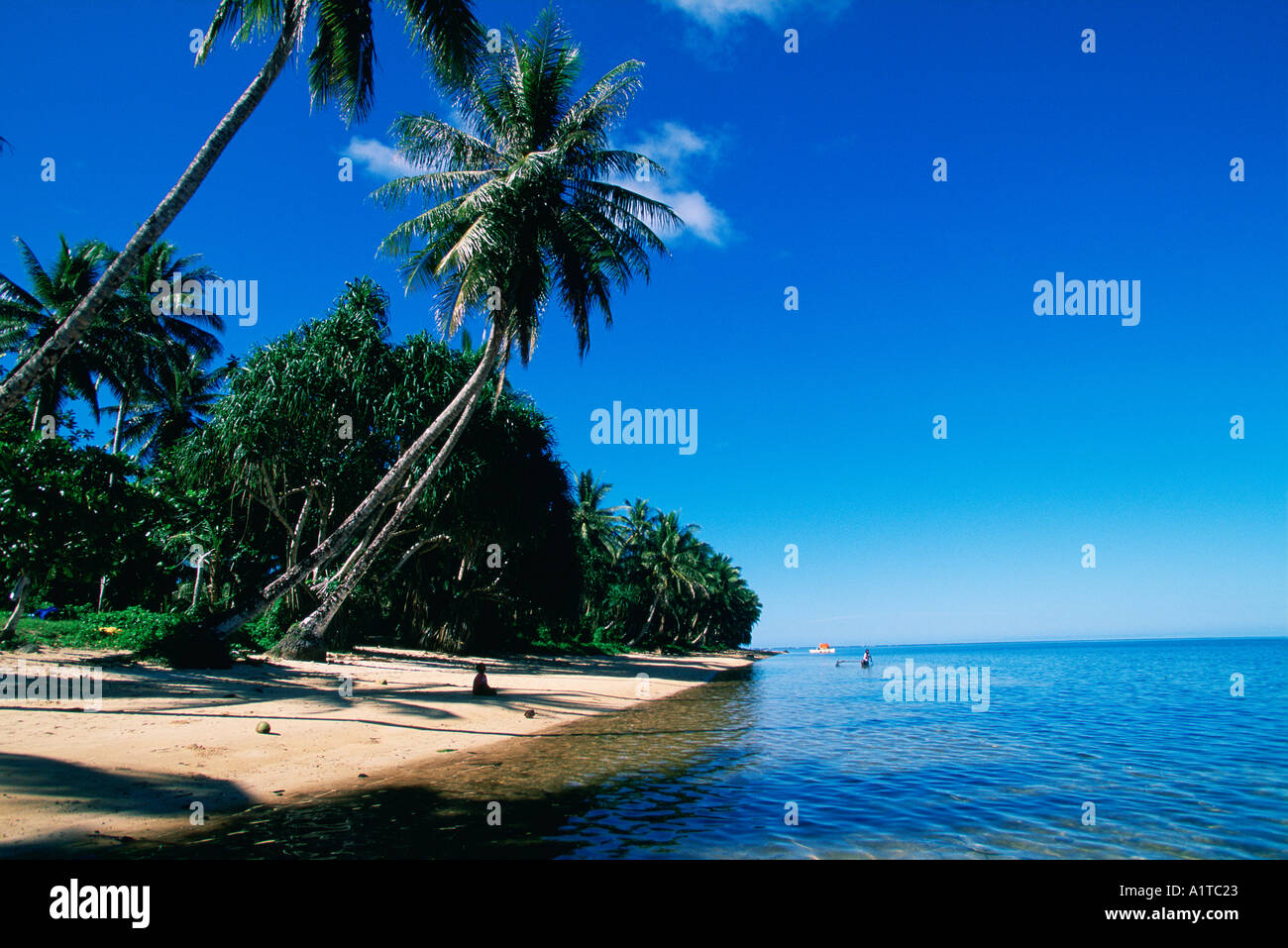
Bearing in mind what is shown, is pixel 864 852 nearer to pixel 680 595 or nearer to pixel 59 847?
pixel 59 847

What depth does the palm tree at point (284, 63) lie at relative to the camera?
909cm

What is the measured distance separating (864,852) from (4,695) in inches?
530

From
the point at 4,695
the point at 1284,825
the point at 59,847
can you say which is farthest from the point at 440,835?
the point at 1284,825

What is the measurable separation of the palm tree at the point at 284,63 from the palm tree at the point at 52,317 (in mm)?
25779

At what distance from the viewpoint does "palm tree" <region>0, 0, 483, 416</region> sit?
9.09 m

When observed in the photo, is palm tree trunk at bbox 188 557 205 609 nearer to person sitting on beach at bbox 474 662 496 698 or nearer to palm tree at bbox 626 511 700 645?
person sitting on beach at bbox 474 662 496 698

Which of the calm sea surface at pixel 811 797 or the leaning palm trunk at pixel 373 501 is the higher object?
the leaning palm trunk at pixel 373 501

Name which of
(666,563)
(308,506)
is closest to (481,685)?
(308,506)

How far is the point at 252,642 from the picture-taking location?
66.5 ft

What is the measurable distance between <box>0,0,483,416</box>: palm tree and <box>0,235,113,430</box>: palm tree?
2578cm

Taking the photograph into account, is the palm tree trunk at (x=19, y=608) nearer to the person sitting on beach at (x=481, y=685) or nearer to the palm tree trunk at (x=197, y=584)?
the palm tree trunk at (x=197, y=584)

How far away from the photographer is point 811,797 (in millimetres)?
9508

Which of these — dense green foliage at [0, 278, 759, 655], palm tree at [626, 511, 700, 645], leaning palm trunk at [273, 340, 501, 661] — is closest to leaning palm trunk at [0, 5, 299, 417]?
dense green foliage at [0, 278, 759, 655]

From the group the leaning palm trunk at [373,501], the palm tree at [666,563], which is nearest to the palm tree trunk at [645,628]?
the palm tree at [666,563]
